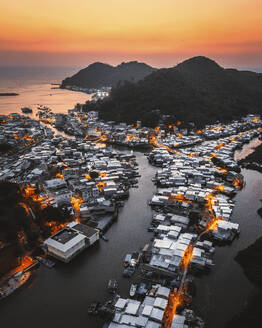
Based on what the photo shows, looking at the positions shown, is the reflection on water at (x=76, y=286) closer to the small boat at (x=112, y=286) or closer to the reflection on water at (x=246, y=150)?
the small boat at (x=112, y=286)

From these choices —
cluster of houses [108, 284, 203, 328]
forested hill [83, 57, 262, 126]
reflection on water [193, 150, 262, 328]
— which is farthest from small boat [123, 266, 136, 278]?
forested hill [83, 57, 262, 126]

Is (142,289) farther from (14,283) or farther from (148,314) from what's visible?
(14,283)

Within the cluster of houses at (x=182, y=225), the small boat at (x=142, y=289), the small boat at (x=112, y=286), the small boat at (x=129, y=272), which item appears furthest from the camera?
the small boat at (x=129, y=272)

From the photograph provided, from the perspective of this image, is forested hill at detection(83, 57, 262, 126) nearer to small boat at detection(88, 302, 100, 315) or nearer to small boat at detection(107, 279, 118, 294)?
small boat at detection(107, 279, 118, 294)

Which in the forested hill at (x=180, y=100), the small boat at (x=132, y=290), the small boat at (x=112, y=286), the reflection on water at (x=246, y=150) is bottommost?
the small boat at (x=112, y=286)

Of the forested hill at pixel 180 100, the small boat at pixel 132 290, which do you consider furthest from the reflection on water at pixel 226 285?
the forested hill at pixel 180 100

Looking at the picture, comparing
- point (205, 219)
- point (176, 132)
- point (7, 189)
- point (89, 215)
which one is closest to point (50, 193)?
point (7, 189)
